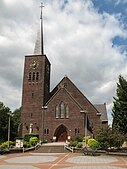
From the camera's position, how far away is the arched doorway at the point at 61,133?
4991cm

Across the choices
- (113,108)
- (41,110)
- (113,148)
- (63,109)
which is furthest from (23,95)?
(113,148)

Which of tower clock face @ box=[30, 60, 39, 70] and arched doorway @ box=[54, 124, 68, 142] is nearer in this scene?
arched doorway @ box=[54, 124, 68, 142]

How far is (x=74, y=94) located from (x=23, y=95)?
11.1 meters

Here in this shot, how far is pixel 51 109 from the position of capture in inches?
2004

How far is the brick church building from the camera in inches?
1949

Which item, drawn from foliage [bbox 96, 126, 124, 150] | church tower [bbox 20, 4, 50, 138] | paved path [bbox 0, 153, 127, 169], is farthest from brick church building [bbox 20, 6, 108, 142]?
paved path [bbox 0, 153, 127, 169]

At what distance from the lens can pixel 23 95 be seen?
53.2 metres

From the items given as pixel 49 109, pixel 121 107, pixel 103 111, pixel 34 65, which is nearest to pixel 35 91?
pixel 49 109

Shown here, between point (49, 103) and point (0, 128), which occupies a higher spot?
point (49, 103)

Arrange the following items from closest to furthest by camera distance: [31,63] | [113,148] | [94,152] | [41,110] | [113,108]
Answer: [94,152], [113,148], [113,108], [41,110], [31,63]

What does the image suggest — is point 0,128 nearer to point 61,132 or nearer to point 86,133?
point 61,132

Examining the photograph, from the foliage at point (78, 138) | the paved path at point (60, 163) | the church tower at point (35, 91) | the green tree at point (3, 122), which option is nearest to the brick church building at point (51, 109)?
the church tower at point (35, 91)

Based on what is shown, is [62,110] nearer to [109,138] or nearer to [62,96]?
[62,96]

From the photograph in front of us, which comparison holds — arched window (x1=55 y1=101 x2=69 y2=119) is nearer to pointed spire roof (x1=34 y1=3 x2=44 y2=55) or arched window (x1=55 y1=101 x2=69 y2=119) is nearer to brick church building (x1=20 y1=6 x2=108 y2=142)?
brick church building (x1=20 y1=6 x2=108 y2=142)
